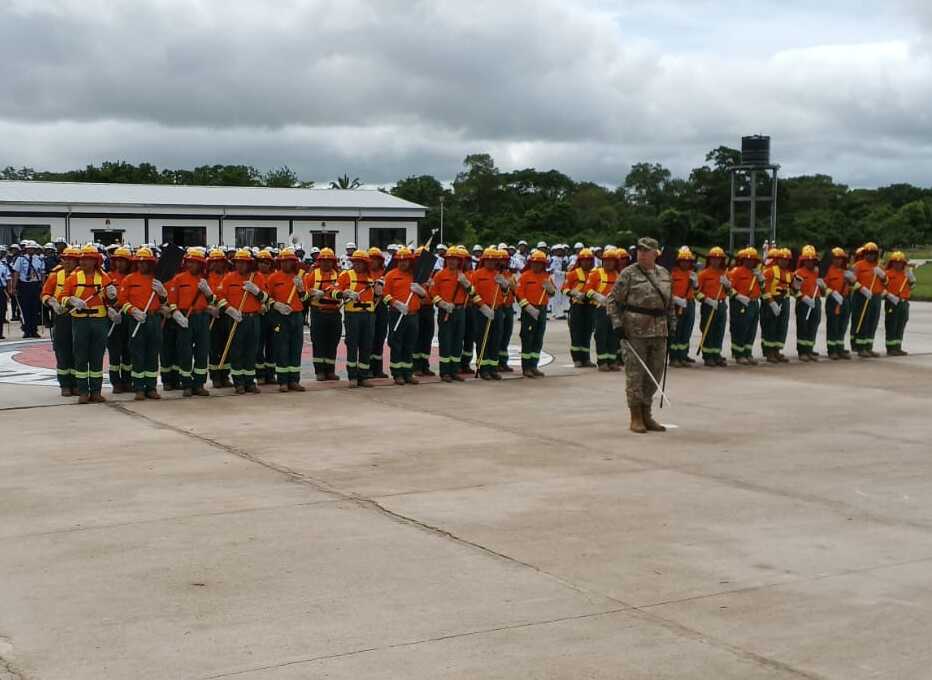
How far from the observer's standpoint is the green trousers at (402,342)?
53.5ft

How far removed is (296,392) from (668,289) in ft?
17.8

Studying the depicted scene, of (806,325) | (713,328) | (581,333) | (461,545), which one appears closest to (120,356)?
(581,333)

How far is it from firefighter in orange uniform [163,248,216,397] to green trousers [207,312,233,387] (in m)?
0.37

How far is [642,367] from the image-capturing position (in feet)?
40.8

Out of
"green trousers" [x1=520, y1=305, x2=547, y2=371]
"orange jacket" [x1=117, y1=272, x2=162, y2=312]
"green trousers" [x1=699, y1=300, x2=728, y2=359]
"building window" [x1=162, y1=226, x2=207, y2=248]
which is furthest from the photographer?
"building window" [x1=162, y1=226, x2=207, y2=248]

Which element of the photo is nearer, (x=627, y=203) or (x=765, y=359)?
(x=765, y=359)

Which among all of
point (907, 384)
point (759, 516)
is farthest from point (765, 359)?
point (759, 516)

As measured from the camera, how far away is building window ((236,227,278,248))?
161 feet

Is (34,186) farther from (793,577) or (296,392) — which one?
(793,577)

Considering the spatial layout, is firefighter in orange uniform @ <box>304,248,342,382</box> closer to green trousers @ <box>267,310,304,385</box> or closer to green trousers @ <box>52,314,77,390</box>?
green trousers @ <box>267,310,304,385</box>

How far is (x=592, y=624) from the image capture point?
20.1 ft

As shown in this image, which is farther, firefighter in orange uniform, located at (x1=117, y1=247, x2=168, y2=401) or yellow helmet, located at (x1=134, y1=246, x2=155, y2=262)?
yellow helmet, located at (x1=134, y1=246, x2=155, y2=262)

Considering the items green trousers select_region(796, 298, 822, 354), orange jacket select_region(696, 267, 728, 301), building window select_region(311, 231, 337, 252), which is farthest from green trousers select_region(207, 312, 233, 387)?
building window select_region(311, 231, 337, 252)

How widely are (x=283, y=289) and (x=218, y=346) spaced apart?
3.89 ft
